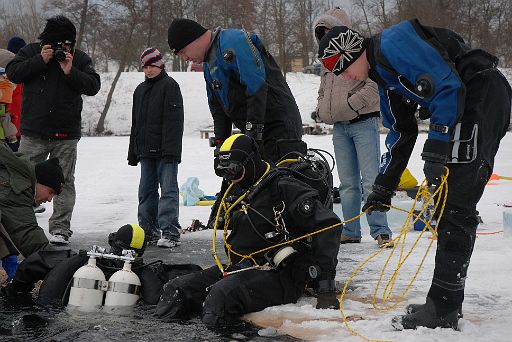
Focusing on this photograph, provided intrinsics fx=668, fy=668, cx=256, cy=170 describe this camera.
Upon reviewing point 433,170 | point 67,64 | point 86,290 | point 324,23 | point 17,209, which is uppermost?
point 324,23

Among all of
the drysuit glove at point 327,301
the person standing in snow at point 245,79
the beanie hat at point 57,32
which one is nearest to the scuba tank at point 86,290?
the drysuit glove at point 327,301

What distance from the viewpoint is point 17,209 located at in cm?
444

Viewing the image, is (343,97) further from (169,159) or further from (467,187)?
(467,187)

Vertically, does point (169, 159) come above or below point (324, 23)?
below

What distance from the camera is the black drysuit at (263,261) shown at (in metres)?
3.62

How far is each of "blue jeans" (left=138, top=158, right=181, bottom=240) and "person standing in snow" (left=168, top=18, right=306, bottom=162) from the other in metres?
1.22

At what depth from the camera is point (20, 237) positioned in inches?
172

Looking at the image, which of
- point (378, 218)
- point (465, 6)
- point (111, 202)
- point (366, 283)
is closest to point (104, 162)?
point (111, 202)

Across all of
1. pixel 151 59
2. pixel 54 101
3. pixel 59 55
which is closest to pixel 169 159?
pixel 151 59

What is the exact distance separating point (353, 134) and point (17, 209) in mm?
2725

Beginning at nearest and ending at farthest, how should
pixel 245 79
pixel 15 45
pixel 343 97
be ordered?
pixel 245 79
pixel 343 97
pixel 15 45

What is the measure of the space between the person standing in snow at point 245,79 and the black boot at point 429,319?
181 centimetres

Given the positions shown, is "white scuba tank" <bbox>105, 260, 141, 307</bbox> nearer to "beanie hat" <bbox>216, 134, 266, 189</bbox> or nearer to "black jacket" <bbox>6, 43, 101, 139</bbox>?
"beanie hat" <bbox>216, 134, 266, 189</bbox>

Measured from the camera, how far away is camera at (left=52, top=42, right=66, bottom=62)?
5969mm
